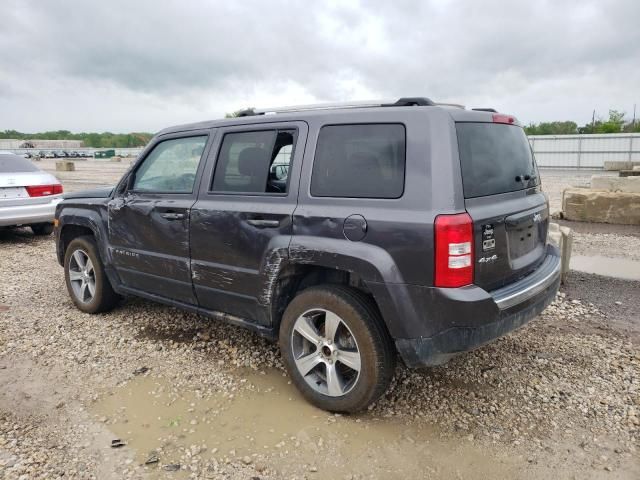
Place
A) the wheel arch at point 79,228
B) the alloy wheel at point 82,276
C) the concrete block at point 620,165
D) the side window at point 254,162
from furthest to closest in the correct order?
the concrete block at point 620,165 → the alloy wheel at point 82,276 → the wheel arch at point 79,228 → the side window at point 254,162

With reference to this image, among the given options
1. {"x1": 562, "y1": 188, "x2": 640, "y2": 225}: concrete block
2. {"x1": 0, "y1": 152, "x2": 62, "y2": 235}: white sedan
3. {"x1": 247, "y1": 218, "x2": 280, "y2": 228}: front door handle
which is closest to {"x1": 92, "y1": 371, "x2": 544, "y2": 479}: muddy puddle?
{"x1": 247, "y1": 218, "x2": 280, "y2": 228}: front door handle

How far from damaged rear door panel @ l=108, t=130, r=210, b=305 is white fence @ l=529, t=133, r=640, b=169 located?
24.7 metres

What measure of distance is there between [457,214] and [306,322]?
123 cm

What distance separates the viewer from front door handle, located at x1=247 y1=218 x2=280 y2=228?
3430 millimetres

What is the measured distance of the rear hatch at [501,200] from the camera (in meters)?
2.93

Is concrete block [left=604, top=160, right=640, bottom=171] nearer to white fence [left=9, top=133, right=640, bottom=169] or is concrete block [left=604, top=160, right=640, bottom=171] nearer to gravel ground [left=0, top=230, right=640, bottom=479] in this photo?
white fence [left=9, top=133, right=640, bottom=169]

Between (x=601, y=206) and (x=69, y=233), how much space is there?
9.14 m

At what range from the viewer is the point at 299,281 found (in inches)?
140

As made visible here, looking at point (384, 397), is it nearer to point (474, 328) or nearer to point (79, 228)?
point (474, 328)

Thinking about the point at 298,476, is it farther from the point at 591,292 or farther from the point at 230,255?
the point at 591,292

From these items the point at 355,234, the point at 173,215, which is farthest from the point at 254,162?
the point at 355,234

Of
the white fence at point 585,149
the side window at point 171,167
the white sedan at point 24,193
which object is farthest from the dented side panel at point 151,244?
the white fence at point 585,149

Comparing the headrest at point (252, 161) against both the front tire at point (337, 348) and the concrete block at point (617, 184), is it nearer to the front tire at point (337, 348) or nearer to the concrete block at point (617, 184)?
the front tire at point (337, 348)

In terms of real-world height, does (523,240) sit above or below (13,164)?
below
